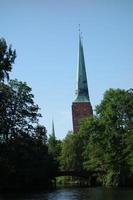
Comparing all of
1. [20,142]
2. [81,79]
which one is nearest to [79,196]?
[20,142]

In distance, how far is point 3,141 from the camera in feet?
208

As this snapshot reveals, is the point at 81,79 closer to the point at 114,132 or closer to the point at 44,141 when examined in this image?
the point at 114,132

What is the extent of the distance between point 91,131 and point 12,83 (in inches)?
695

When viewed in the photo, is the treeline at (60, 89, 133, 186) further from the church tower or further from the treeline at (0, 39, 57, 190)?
the church tower

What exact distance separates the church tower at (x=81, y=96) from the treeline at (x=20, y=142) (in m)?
93.6

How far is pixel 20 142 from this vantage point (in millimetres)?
65062

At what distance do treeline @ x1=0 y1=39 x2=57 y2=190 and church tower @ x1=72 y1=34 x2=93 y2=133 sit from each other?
93.6m

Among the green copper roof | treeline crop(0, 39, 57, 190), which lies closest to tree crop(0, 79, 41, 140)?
treeline crop(0, 39, 57, 190)

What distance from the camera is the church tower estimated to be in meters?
167

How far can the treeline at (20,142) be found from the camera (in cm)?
6198

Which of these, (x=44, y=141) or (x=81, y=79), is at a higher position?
(x=81, y=79)

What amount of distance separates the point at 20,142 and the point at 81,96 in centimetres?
11101

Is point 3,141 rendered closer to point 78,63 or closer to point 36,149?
point 36,149

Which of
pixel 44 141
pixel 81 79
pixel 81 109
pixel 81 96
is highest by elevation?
pixel 81 79
